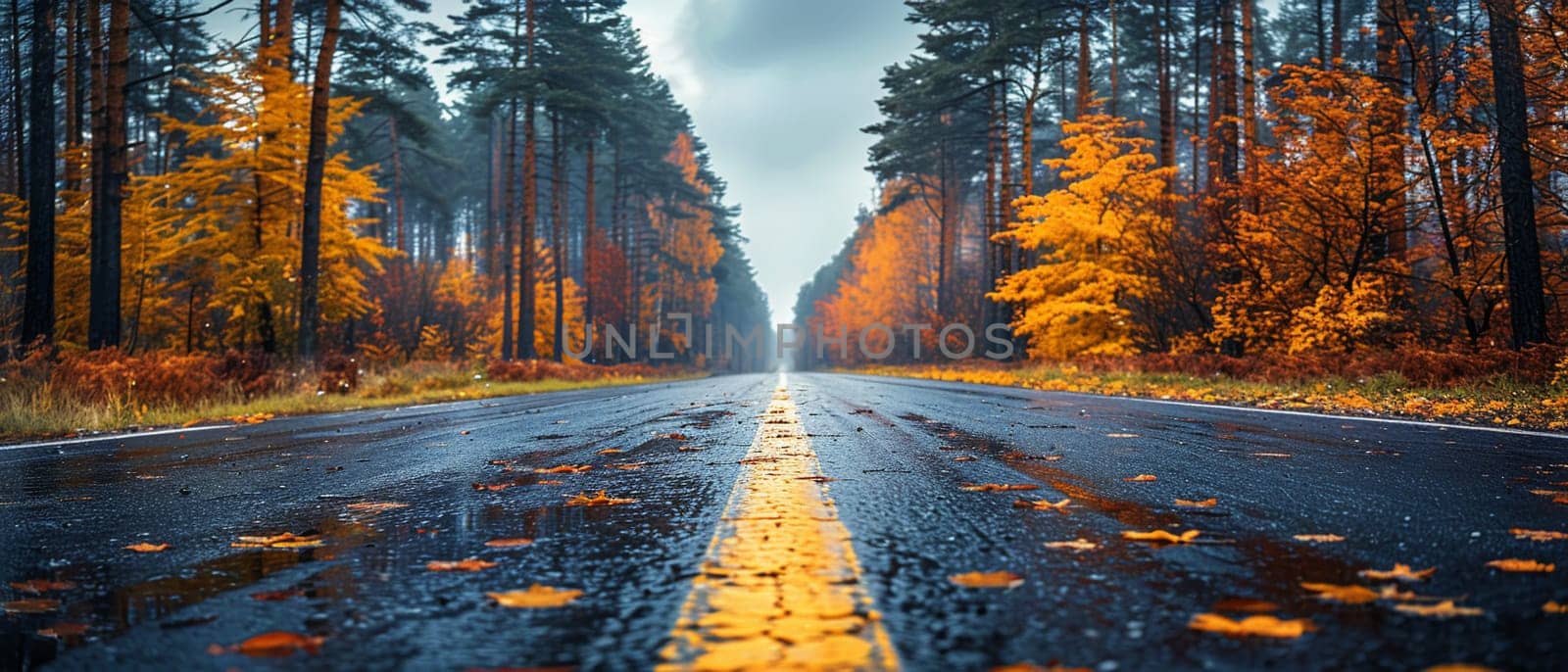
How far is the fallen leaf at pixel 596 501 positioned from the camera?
443 centimetres

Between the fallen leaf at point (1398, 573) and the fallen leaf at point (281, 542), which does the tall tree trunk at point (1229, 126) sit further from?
the fallen leaf at point (281, 542)

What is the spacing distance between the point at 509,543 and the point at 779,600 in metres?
1.38

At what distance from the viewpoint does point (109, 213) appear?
52.9ft

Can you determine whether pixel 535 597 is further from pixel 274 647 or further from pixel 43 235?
pixel 43 235

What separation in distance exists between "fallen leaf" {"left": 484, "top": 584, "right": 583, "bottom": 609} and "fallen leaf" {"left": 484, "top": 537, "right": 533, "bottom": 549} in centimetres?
71

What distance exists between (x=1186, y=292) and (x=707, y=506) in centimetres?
1976

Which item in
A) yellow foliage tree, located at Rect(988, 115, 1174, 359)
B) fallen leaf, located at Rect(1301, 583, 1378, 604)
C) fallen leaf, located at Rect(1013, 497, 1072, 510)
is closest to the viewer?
fallen leaf, located at Rect(1301, 583, 1378, 604)

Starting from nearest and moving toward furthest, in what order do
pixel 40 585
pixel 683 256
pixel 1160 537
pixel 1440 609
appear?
pixel 1440 609 → pixel 40 585 → pixel 1160 537 → pixel 683 256

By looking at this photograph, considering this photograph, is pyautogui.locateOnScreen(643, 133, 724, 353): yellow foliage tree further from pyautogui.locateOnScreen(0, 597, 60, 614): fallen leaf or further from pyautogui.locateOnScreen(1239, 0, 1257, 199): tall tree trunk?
pyautogui.locateOnScreen(0, 597, 60, 614): fallen leaf

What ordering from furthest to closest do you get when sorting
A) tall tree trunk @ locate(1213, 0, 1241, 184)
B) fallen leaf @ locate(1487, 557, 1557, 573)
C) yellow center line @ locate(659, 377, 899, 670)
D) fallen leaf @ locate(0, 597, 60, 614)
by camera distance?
tall tree trunk @ locate(1213, 0, 1241, 184) → fallen leaf @ locate(1487, 557, 1557, 573) → fallen leaf @ locate(0, 597, 60, 614) → yellow center line @ locate(659, 377, 899, 670)

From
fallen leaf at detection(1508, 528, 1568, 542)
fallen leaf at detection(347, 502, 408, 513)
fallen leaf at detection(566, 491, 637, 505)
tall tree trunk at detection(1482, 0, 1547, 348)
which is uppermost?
tall tree trunk at detection(1482, 0, 1547, 348)

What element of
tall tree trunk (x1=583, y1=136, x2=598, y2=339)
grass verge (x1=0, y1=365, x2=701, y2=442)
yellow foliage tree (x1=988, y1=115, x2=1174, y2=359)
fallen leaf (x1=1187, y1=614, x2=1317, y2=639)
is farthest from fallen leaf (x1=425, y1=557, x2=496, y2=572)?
tall tree trunk (x1=583, y1=136, x2=598, y2=339)

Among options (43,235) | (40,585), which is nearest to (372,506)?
(40,585)

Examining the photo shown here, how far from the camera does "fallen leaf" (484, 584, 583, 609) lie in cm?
257
